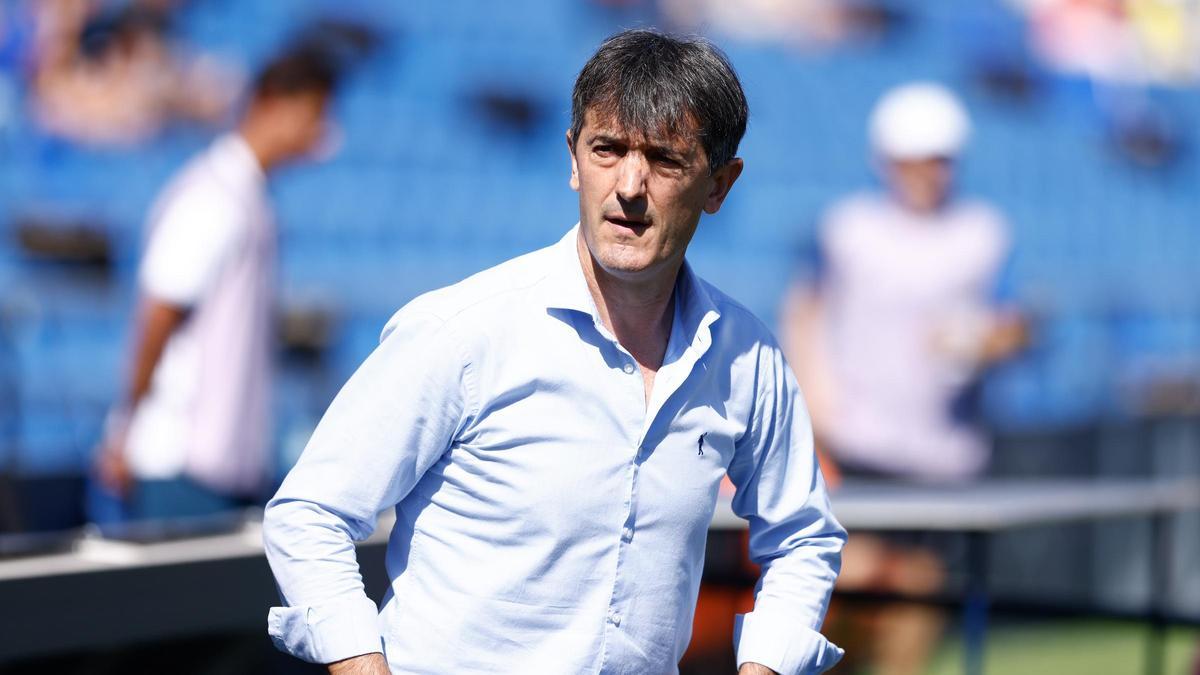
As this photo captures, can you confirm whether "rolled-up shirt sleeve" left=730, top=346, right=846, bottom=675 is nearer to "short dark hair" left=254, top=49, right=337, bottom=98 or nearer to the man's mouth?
the man's mouth

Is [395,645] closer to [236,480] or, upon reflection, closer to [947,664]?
[236,480]

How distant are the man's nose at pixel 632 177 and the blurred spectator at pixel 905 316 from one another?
2672mm

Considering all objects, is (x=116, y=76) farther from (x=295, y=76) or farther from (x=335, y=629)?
(x=335, y=629)

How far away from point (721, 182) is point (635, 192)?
6.9 inches

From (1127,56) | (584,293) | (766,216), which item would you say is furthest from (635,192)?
(1127,56)

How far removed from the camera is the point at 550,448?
1539 mm

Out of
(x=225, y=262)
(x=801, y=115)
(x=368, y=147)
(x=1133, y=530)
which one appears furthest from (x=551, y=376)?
(x=801, y=115)

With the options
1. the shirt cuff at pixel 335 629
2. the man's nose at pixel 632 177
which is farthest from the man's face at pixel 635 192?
the shirt cuff at pixel 335 629

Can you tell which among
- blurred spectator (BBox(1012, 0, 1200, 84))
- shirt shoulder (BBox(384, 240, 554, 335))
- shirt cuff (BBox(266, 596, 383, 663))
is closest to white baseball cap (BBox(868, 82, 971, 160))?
shirt shoulder (BBox(384, 240, 554, 335))

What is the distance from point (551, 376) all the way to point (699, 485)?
222mm

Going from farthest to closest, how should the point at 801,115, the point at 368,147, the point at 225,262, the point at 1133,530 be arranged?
1. the point at 801,115
2. the point at 368,147
3. the point at 1133,530
4. the point at 225,262

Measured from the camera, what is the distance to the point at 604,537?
1.56m

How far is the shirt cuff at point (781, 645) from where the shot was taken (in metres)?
1.67

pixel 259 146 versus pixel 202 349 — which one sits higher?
pixel 259 146
